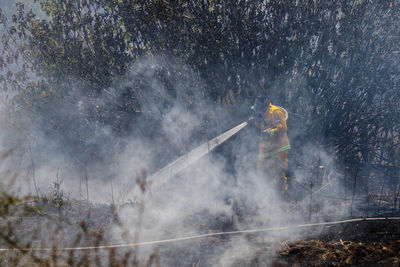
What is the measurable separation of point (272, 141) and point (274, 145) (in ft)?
0.29

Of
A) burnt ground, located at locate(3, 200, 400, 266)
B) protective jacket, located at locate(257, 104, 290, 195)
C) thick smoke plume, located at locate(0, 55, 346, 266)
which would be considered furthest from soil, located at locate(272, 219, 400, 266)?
protective jacket, located at locate(257, 104, 290, 195)

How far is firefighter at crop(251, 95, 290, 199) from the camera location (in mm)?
6051

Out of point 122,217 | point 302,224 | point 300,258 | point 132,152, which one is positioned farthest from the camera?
point 132,152

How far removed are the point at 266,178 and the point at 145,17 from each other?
4.20 m

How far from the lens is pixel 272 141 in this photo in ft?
20.3

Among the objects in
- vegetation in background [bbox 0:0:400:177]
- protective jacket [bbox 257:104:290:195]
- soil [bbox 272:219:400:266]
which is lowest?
soil [bbox 272:219:400:266]

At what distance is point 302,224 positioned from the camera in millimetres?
4809

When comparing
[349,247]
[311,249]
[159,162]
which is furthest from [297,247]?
[159,162]

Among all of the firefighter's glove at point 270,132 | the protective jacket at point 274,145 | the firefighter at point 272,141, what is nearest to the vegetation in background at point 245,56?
the firefighter at point 272,141

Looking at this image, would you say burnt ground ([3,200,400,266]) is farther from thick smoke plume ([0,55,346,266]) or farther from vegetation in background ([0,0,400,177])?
vegetation in background ([0,0,400,177])

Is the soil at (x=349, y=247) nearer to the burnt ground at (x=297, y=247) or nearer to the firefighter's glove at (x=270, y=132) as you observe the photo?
the burnt ground at (x=297, y=247)

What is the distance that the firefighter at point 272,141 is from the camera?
6.05 meters

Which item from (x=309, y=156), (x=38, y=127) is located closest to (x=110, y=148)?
Answer: (x=38, y=127)

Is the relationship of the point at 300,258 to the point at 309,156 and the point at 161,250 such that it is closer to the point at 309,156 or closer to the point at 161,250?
the point at 161,250
